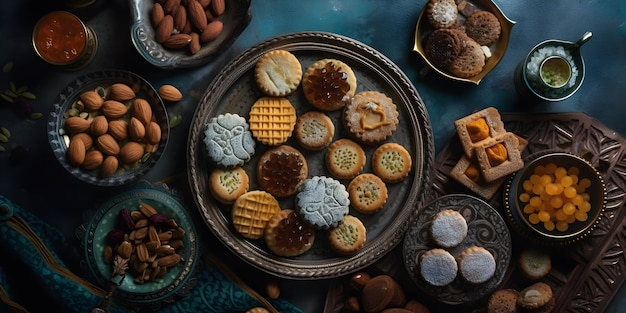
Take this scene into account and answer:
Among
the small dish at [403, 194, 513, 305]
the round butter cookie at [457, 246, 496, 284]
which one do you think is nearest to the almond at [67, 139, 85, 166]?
the small dish at [403, 194, 513, 305]

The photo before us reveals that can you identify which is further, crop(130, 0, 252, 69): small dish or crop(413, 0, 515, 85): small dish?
crop(413, 0, 515, 85): small dish

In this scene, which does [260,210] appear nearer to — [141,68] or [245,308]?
[245,308]

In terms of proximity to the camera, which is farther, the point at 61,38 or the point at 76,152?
the point at 61,38

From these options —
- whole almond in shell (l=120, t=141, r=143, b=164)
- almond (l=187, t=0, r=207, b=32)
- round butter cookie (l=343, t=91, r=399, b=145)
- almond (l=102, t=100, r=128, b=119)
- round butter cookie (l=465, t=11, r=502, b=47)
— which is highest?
round butter cookie (l=465, t=11, r=502, b=47)

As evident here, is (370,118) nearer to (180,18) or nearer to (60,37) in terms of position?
(180,18)

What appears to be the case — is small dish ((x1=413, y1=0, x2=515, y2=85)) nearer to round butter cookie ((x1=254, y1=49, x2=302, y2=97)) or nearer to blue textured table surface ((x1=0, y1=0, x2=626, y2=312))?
blue textured table surface ((x1=0, y1=0, x2=626, y2=312))

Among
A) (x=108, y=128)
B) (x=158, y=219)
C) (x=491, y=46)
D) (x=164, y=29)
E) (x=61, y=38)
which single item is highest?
(x=491, y=46)

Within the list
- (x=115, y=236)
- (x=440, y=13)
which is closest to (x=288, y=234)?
(x=115, y=236)
